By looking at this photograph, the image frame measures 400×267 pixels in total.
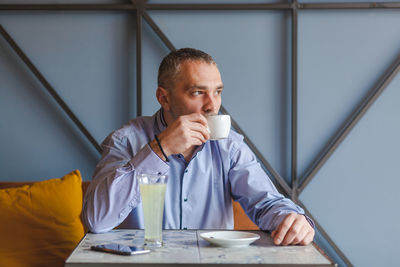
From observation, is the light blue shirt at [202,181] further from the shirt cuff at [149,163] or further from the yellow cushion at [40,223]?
the yellow cushion at [40,223]

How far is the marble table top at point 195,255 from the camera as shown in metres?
0.89

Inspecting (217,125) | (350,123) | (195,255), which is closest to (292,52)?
(350,123)

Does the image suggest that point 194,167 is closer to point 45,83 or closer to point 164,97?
point 164,97

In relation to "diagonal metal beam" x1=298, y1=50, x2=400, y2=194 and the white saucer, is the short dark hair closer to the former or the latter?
the white saucer

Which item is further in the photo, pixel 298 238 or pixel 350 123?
pixel 350 123

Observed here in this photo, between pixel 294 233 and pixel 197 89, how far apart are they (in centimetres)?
62

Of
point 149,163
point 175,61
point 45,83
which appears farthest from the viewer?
point 45,83

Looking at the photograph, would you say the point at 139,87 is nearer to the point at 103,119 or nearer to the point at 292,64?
the point at 103,119

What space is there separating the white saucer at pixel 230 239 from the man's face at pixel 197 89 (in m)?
0.47

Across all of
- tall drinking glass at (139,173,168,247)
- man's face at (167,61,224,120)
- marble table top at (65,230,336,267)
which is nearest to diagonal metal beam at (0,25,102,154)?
man's face at (167,61,224,120)

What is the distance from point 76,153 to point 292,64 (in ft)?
3.78

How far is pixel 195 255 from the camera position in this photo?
37.4 inches

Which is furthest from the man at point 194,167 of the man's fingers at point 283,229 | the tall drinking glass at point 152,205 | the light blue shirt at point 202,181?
the tall drinking glass at point 152,205

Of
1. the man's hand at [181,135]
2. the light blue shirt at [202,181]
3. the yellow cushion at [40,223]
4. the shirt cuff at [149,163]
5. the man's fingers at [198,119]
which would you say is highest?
the man's fingers at [198,119]
